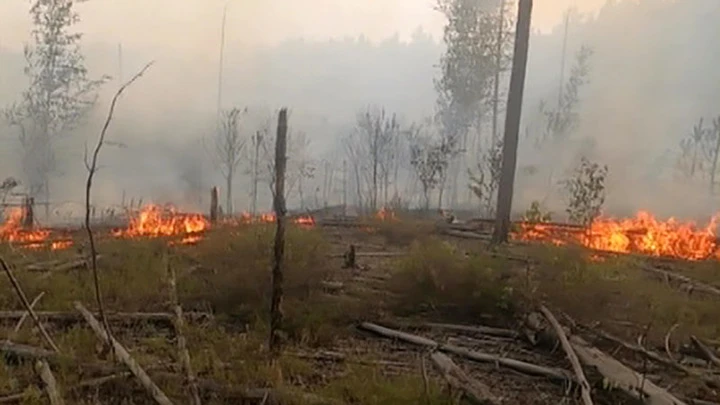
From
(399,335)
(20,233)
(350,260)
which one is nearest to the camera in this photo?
(399,335)

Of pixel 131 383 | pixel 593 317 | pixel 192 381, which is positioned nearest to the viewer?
pixel 192 381

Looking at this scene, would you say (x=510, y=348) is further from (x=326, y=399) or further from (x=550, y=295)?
(x=326, y=399)

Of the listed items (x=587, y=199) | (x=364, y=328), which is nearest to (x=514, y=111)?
(x=587, y=199)

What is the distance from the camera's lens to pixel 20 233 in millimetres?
14688

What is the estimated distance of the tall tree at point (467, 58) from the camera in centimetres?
3022

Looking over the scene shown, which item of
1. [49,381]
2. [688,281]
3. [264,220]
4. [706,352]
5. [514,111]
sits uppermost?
[514,111]

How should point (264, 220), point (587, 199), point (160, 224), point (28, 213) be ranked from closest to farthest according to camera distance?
point (264, 220) → point (160, 224) → point (28, 213) → point (587, 199)

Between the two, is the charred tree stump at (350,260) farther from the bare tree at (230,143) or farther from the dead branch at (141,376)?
the bare tree at (230,143)

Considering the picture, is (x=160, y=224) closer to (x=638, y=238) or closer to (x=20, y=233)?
(x=20, y=233)

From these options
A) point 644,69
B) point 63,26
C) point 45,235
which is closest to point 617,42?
point 644,69

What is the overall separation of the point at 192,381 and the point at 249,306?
9.39 feet

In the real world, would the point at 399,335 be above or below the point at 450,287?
below

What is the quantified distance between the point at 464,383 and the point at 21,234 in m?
12.2

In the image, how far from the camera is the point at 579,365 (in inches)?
217
